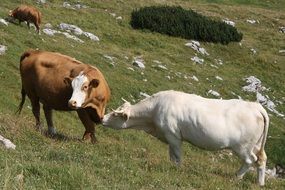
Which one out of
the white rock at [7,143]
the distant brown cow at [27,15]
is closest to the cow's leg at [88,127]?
the white rock at [7,143]

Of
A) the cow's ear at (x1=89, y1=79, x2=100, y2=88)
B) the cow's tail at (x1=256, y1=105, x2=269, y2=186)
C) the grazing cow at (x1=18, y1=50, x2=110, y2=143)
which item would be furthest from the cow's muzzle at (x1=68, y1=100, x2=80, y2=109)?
the cow's tail at (x1=256, y1=105, x2=269, y2=186)

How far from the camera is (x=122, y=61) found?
88.5 feet

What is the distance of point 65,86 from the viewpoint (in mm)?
12586

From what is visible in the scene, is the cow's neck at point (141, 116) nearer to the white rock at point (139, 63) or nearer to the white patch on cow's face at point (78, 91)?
the white patch on cow's face at point (78, 91)

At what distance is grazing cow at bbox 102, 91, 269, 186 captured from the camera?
37.0 ft

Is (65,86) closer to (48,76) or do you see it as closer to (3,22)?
(48,76)

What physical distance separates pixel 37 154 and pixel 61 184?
223cm

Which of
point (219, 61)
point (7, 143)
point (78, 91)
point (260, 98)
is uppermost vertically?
point (78, 91)

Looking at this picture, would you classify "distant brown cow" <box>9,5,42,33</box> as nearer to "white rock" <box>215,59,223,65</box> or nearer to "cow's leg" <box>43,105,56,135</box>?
"white rock" <box>215,59,223,65</box>

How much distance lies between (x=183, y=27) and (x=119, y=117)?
→ 960 inches

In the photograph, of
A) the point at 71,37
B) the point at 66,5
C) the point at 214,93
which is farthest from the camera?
the point at 66,5

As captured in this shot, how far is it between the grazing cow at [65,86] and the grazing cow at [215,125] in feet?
4.50

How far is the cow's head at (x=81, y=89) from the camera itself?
1185 cm

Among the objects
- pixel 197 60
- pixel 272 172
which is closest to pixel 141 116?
pixel 272 172
